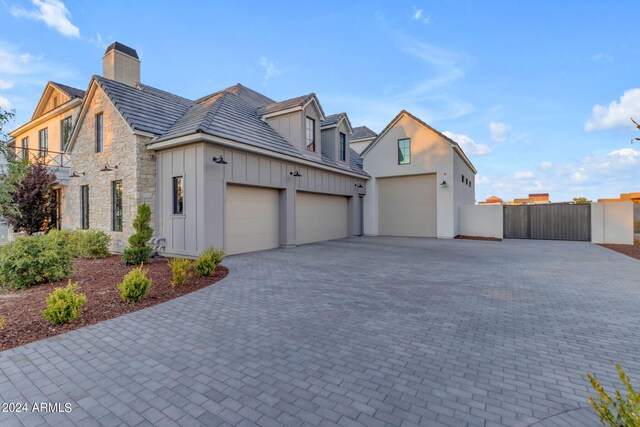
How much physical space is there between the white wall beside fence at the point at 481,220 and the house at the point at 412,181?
833 millimetres

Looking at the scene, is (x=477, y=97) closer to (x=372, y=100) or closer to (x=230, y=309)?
(x=372, y=100)

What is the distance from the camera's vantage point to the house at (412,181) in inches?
631

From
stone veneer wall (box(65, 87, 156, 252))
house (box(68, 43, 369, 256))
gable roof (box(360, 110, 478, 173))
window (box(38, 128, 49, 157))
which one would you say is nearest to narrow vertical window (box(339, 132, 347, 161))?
house (box(68, 43, 369, 256))

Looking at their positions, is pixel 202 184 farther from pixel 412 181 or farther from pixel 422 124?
pixel 422 124

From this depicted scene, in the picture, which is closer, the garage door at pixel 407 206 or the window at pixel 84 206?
the window at pixel 84 206

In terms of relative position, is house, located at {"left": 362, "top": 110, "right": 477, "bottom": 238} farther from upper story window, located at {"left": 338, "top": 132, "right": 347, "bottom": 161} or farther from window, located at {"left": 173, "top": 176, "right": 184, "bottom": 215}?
window, located at {"left": 173, "top": 176, "right": 184, "bottom": 215}

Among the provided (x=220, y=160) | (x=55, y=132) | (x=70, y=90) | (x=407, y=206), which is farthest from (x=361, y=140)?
(x=55, y=132)

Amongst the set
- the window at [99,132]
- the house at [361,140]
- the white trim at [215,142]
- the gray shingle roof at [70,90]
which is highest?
the gray shingle roof at [70,90]

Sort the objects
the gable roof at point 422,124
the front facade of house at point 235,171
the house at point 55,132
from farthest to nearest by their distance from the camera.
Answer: the gable roof at point 422,124 < the house at point 55,132 < the front facade of house at point 235,171

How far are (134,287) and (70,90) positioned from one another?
16467mm

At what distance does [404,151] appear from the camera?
17.1 m

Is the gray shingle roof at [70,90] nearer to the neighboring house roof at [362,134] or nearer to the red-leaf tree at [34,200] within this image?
the red-leaf tree at [34,200]

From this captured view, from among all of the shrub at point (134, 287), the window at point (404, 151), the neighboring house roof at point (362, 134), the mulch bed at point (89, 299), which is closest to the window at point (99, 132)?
the mulch bed at point (89, 299)

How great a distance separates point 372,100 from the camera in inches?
711
